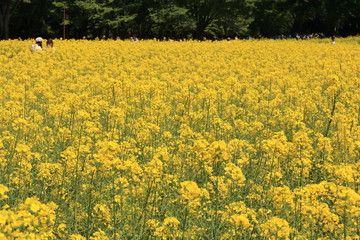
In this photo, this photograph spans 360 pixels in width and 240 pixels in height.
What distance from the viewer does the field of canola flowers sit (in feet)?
13.3

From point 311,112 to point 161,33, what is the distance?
51.7 m

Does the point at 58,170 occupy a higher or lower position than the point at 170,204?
higher

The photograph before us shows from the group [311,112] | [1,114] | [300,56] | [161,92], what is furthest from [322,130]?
[300,56]

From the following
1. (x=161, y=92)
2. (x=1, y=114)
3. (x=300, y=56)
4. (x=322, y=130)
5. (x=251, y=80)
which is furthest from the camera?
(x=300, y=56)

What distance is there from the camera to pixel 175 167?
232 inches

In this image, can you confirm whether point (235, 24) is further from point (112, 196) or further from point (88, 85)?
point (112, 196)

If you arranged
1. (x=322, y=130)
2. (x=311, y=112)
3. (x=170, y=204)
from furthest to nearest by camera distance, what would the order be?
(x=311, y=112) < (x=322, y=130) < (x=170, y=204)

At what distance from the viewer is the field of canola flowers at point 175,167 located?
4.06 metres

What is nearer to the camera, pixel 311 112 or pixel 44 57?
pixel 311 112

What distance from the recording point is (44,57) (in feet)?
57.6

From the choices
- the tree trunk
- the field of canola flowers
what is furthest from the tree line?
the field of canola flowers

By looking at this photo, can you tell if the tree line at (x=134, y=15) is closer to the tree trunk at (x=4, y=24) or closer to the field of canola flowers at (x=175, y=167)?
the tree trunk at (x=4, y=24)

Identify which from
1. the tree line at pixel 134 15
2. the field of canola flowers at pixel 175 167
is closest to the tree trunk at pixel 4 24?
the tree line at pixel 134 15

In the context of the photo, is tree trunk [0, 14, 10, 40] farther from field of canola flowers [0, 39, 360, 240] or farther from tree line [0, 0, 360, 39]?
field of canola flowers [0, 39, 360, 240]
